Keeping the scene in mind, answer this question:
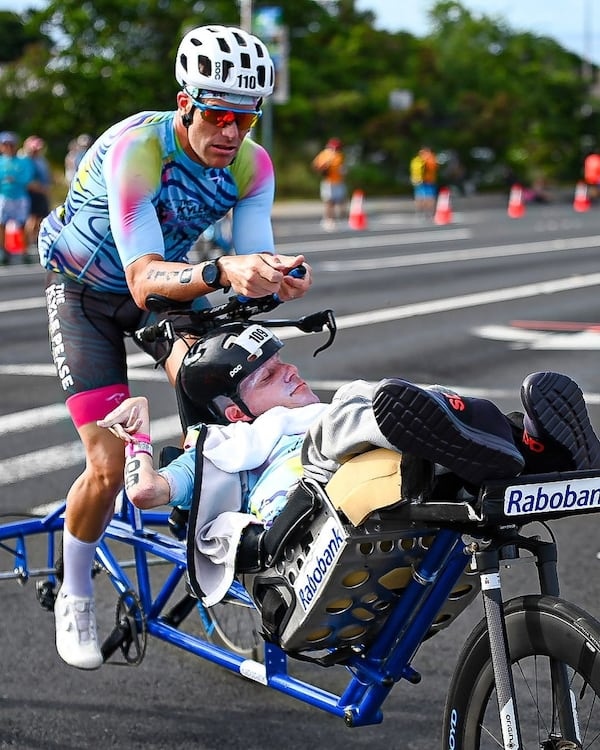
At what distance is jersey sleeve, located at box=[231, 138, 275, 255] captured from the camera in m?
4.43

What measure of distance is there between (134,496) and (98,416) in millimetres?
876

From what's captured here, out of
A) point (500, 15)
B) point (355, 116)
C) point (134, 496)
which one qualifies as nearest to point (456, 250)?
point (134, 496)

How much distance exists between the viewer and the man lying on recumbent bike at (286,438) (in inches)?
117

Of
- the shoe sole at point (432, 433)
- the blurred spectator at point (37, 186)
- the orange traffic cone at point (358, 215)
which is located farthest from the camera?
the orange traffic cone at point (358, 215)

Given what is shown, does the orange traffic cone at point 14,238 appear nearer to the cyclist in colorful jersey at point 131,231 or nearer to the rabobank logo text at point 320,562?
the cyclist in colorful jersey at point 131,231

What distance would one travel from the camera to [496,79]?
7238 centimetres

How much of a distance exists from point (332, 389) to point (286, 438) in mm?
6536

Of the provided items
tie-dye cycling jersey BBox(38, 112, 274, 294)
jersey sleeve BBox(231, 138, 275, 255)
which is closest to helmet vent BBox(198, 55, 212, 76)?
tie-dye cycling jersey BBox(38, 112, 274, 294)

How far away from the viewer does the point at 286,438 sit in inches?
148

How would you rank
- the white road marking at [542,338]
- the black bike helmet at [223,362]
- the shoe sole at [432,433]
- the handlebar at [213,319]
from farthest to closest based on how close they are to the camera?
the white road marking at [542,338] < the handlebar at [213,319] < the black bike helmet at [223,362] < the shoe sole at [432,433]

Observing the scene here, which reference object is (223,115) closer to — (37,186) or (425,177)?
(37,186)

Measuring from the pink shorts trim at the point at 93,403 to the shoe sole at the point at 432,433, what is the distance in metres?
1.62

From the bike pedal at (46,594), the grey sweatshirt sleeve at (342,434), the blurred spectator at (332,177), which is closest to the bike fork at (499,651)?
the grey sweatshirt sleeve at (342,434)

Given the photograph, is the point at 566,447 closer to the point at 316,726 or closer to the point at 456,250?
the point at 316,726
